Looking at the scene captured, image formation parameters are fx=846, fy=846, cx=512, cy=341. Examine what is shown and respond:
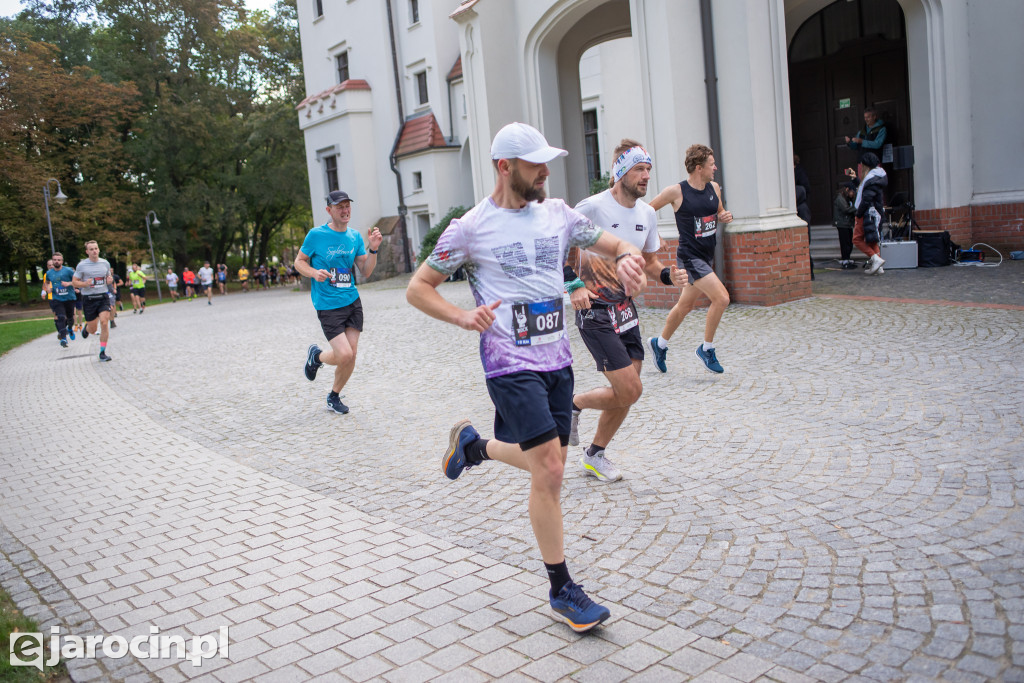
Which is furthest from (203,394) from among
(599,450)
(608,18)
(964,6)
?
(964,6)

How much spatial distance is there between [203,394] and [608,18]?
10.5 metres

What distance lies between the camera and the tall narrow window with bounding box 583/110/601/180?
28734mm

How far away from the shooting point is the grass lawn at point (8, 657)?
331 cm

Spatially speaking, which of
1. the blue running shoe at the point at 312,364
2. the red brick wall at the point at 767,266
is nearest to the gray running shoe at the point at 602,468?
the blue running shoe at the point at 312,364

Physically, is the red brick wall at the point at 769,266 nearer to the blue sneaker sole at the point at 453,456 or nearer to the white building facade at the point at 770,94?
the white building facade at the point at 770,94

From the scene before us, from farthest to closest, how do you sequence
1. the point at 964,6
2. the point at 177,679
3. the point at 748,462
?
the point at 964,6, the point at 748,462, the point at 177,679

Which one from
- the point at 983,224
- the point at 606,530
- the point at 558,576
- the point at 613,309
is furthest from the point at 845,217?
the point at 558,576

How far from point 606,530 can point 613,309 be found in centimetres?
154

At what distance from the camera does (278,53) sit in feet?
151

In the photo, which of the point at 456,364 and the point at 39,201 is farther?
the point at 39,201

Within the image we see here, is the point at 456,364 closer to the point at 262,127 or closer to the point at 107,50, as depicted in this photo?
the point at 262,127

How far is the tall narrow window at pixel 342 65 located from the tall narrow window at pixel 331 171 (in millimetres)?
3324

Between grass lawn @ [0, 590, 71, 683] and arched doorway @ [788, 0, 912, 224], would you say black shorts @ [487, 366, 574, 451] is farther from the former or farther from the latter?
arched doorway @ [788, 0, 912, 224]

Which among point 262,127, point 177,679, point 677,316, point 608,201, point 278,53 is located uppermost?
point 278,53
